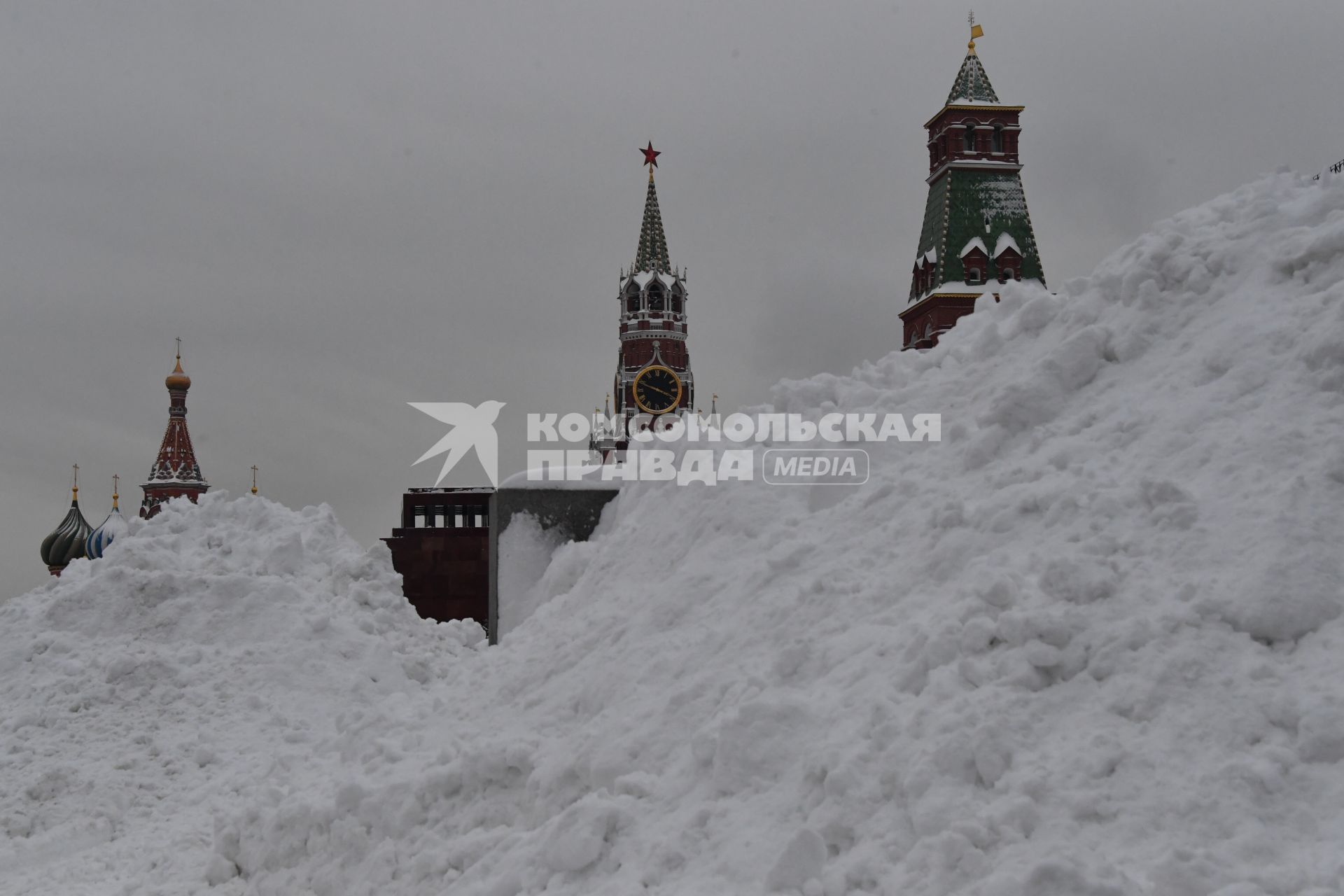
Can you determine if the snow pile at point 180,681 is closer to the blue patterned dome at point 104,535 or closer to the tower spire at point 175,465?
the blue patterned dome at point 104,535

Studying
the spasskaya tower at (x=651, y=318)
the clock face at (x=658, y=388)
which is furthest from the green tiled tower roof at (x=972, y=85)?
the spasskaya tower at (x=651, y=318)

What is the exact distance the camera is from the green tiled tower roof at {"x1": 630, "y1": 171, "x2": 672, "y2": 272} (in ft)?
210

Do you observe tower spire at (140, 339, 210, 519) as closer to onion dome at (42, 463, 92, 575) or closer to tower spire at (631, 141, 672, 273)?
onion dome at (42, 463, 92, 575)

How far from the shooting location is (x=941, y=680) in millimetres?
5160

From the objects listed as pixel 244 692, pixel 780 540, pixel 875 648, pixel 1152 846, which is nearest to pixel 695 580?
pixel 780 540

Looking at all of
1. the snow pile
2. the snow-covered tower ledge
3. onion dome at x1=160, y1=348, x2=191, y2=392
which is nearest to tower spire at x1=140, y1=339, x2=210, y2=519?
onion dome at x1=160, y1=348, x2=191, y2=392

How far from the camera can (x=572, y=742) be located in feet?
21.7

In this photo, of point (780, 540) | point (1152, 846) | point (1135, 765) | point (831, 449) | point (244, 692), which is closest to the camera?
point (1152, 846)

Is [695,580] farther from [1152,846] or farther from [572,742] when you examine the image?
[1152,846]

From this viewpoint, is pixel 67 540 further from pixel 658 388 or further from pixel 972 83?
pixel 972 83

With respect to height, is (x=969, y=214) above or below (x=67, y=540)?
above

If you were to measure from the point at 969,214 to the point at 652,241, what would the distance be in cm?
2758

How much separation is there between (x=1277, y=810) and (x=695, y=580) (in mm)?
4058

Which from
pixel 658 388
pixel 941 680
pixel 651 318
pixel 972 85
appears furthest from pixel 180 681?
pixel 651 318
